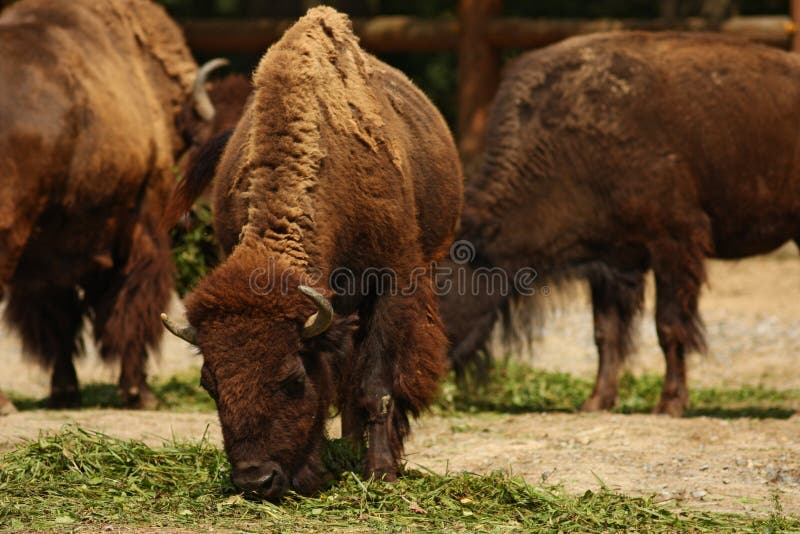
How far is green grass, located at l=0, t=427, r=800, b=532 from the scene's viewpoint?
14.9 ft

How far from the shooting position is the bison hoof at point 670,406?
7445mm

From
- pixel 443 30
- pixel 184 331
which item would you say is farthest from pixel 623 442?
pixel 443 30

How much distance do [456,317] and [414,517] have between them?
10.9 feet

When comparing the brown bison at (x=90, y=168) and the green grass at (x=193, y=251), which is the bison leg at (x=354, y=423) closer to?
the brown bison at (x=90, y=168)

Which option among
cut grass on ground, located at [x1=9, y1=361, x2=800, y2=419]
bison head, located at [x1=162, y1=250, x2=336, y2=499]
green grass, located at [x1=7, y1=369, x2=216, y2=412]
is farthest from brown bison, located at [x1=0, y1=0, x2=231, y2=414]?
bison head, located at [x1=162, y1=250, x2=336, y2=499]

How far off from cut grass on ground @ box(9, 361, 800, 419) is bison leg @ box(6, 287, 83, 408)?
5.7 inches

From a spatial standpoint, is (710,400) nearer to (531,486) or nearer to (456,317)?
(456,317)

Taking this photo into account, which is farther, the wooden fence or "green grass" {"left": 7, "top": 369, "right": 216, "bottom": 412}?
the wooden fence

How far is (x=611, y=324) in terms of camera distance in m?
8.07

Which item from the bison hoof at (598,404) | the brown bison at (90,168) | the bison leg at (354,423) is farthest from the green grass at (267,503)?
the bison hoof at (598,404)

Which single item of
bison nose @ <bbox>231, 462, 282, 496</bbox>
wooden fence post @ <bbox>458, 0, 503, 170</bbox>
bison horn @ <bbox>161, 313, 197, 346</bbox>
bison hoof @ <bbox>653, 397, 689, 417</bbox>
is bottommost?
bison hoof @ <bbox>653, 397, 689, 417</bbox>

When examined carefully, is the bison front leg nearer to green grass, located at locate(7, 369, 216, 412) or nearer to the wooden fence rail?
green grass, located at locate(7, 369, 216, 412)

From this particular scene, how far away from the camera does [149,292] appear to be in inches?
309

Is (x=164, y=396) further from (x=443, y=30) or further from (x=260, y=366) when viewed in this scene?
(x=443, y=30)
